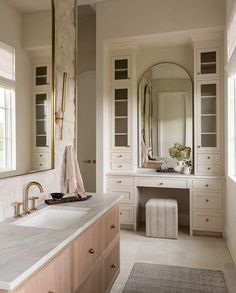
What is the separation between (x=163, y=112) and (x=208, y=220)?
1699mm

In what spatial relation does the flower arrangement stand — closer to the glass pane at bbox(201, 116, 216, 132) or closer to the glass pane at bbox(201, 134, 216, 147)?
the glass pane at bbox(201, 134, 216, 147)

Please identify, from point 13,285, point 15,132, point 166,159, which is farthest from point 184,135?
point 13,285

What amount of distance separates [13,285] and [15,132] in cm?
115

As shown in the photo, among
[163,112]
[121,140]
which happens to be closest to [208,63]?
[163,112]

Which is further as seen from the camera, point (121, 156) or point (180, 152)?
point (121, 156)

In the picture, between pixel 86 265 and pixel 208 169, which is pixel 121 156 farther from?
pixel 86 265

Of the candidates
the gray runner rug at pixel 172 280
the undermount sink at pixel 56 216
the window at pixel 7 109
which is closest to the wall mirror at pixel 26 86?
the window at pixel 7 109

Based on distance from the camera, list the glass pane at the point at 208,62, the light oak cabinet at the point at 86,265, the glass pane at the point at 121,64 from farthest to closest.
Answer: the glass pane at the point at 121,64
the glass pane at the point at 208,62
the light oak cabinet at the point at 86,265

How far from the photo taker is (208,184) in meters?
3.81

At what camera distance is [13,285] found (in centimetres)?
101

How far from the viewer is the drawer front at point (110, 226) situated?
7.15ft

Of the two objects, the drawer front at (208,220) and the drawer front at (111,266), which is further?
the drawer front at (208,220)

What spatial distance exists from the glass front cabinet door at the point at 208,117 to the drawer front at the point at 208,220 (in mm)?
870

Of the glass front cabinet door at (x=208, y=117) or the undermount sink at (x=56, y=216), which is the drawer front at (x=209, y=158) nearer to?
the glass front cabinet door at (x=208, y=117)
